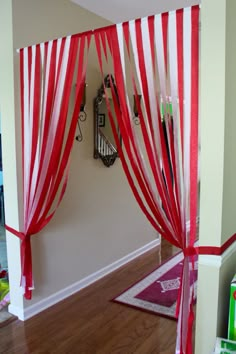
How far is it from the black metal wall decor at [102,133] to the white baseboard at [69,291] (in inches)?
46.5

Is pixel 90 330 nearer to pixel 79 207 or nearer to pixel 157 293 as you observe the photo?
pixel 157 293

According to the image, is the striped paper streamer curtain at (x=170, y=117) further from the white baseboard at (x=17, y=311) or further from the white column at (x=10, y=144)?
the white baseboard at (x=17, y=311)

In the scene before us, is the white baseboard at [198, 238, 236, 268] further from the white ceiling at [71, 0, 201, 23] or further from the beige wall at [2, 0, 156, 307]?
the white ceiling at [71, 0, 201, 23]

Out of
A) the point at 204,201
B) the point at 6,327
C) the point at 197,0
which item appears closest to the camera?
the point at 204,201

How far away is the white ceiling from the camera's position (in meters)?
3.09

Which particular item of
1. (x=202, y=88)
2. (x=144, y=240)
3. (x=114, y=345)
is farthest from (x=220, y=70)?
(x=144, y=240)

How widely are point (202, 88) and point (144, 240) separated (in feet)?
10.0

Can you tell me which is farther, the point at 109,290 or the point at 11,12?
the point at 109,290

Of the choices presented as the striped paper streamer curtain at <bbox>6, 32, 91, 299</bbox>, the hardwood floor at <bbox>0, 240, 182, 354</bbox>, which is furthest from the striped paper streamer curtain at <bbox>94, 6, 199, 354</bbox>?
the hardwood floor at <bbox>0, 240, 182, 354</bbox>

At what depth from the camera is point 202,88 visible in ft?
5.88

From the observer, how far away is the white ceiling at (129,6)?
3.09 m

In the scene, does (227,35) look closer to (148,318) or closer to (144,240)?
(148,318)

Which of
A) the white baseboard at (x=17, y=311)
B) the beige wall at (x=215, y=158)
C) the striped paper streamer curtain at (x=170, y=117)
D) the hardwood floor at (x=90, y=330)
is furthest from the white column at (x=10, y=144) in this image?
the beige wall at (x=215, y=158)

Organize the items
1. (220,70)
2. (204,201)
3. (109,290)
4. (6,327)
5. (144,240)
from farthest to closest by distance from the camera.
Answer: (144,240)
(109,290)
(6,327)
(204,201)
(220,70)
